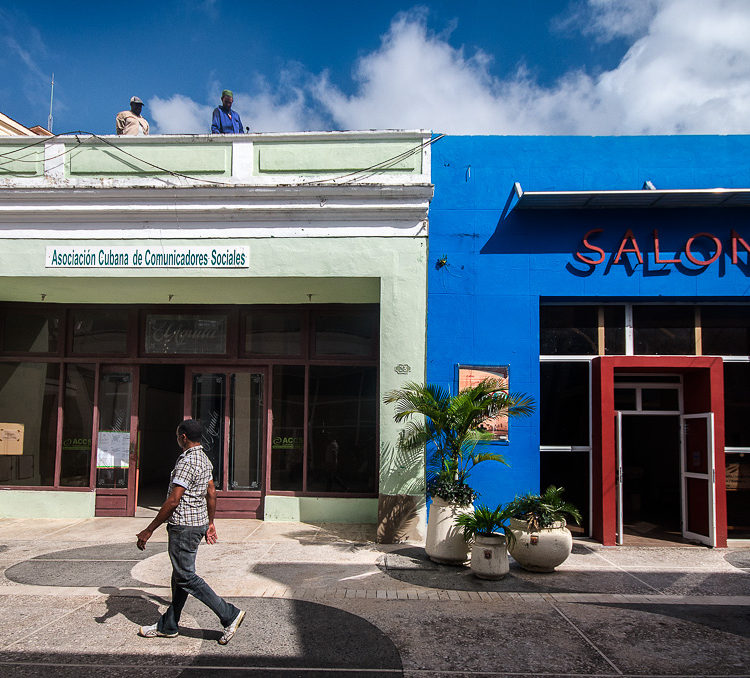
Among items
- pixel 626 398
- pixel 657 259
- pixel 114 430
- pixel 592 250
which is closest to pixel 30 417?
pixel 114 430

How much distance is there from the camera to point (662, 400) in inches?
398

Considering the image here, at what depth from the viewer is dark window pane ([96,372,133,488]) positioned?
1078 centimetres

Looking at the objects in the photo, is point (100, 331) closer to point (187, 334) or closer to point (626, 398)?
point (187, 334)

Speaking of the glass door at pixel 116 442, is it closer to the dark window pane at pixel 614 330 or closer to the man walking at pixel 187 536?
the man walking at pixel 187 536

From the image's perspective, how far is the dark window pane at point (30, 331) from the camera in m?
11.2

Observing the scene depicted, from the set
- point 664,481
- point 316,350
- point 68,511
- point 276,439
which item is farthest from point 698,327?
point 68,511

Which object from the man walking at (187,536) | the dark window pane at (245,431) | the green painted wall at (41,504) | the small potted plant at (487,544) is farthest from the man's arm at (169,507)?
the green painted wall at (41,504)

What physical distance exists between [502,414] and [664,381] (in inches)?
121

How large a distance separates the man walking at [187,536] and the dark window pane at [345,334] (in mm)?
5641

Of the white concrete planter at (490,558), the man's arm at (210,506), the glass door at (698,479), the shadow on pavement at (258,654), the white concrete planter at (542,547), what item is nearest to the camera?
the shadow on pavement at (258,654)

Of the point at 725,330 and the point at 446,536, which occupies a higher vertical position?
the point at 725,330

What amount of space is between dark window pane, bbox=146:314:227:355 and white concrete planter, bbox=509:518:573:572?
595 centimetres

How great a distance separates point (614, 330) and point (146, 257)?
741 cm

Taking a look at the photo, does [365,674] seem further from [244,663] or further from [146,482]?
[146,482]
